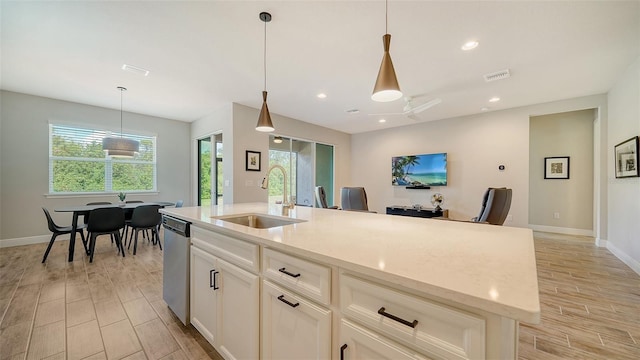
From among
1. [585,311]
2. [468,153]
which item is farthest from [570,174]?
[585,311]

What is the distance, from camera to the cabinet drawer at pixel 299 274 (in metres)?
0.97

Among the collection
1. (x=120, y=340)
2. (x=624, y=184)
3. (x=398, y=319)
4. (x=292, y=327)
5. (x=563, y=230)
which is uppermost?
(x=624, y=184)

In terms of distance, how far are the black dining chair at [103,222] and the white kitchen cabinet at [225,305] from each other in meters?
2.67

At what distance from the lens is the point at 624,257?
132 inches

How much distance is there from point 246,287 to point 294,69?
270 cm

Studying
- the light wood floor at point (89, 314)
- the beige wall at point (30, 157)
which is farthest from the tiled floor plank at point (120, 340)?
the beige wall at point (30, 157)

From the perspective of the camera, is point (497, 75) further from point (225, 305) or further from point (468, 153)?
point (225, 305)

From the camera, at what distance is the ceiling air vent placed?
318 centimetres

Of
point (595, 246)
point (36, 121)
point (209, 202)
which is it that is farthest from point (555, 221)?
point (36, 121)

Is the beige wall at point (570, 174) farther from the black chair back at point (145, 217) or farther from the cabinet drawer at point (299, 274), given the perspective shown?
the black chair back at point (145, 217)

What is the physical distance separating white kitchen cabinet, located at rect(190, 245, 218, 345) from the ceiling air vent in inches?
152

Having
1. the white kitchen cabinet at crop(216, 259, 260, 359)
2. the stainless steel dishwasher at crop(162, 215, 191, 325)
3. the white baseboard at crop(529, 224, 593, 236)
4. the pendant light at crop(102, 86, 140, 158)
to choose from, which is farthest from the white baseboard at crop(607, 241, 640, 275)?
the pendant light at crop(102, 86, 140, 158)

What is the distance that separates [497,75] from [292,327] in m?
3.85

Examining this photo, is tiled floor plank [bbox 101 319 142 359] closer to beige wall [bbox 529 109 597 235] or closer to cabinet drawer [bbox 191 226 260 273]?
cabinet drawer [bbox 191 226 260 273]
